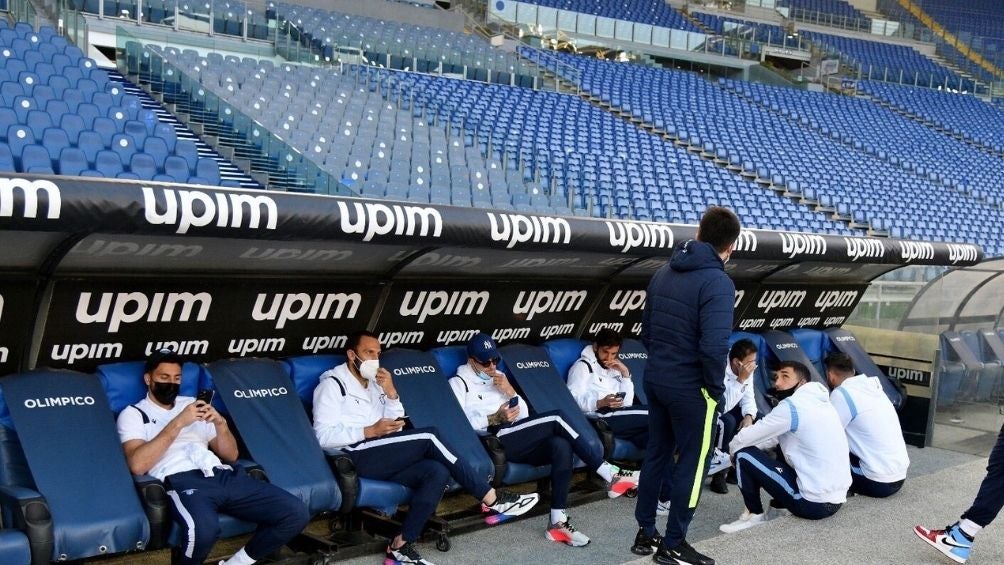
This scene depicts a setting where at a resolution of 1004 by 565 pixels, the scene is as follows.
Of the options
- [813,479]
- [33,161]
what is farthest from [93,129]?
[813,479]

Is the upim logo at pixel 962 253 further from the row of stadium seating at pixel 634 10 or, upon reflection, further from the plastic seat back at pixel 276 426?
the row of stadium seating at pixel 634 10

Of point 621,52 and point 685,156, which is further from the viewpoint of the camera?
point 621,52

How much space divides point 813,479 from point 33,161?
7774 millimetres

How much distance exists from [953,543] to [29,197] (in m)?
4.35

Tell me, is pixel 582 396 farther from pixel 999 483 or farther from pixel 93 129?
pixel 93 129

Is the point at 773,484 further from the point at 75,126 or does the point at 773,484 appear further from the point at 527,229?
the point at 75,126

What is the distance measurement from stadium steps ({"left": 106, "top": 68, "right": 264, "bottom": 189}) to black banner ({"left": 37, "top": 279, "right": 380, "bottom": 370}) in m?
6.37

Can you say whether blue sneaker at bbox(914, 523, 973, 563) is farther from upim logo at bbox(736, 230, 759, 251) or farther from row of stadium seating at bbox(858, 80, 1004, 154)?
row of stadium seating at bbox(858, 80, 1004, 154)

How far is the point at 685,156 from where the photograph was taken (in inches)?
827

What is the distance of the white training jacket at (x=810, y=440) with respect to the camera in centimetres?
542

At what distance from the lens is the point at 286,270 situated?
543cm

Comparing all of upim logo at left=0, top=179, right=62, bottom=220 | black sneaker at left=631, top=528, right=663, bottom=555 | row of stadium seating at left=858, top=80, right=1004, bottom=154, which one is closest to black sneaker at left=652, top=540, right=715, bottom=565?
black sneaker at left=631, top=528, right=663, bottom=555

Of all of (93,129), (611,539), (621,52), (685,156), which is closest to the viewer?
(611,539)

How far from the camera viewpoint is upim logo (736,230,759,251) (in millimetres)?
6746
